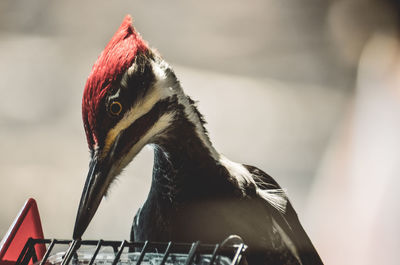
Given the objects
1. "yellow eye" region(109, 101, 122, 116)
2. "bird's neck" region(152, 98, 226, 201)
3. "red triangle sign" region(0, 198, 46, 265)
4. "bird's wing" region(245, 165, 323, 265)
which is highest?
"yellow eye" region(109, 101, 122, 116)

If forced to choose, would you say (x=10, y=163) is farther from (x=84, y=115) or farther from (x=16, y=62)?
(x=84, y=115)

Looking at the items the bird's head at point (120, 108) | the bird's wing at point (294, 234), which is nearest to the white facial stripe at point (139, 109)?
the bird's head at point (120, 108)

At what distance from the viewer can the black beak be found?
93 cm

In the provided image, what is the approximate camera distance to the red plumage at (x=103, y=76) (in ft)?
3.30

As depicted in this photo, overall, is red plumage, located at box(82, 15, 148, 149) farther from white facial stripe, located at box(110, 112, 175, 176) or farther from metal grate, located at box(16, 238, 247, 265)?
metal grate, located at box(16, 238, 247, 265)

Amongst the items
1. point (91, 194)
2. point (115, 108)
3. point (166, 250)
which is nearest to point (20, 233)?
point (91, 194)

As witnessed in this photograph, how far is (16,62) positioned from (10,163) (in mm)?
335

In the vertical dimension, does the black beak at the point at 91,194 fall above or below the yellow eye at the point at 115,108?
below

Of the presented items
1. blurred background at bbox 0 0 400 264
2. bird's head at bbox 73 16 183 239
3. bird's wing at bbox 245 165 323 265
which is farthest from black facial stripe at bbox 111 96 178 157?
bird's wing at bbox 245 165 323 265

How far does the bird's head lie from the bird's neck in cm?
4

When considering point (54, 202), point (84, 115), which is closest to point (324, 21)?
point (84, 115)

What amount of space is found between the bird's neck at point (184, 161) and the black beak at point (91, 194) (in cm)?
21

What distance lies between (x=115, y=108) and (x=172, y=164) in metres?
0.23

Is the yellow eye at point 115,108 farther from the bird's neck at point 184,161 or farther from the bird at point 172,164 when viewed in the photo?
the bird's neck at point 184,161
